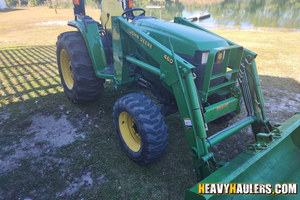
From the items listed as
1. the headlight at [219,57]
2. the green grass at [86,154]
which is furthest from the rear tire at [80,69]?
the headlight at [219,57]

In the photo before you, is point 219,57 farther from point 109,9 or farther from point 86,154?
point 109,9

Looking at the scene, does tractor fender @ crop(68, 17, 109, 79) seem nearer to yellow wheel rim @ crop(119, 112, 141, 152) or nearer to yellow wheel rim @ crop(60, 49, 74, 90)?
yellow wheel rim @ crop(119, 112, 141, 152)

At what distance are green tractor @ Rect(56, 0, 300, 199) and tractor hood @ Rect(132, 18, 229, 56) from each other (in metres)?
0.01

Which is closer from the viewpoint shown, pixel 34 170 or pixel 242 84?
pixel 34 170

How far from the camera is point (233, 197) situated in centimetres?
187

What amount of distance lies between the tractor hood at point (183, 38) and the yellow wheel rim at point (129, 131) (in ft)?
3.85

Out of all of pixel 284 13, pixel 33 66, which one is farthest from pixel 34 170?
pixel 284 13

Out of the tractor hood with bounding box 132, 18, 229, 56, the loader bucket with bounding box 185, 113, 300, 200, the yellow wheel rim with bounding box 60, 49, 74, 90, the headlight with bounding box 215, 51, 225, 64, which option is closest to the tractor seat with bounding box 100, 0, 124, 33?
the yellow wheel rim with bounding box 60, 49, 74, 90

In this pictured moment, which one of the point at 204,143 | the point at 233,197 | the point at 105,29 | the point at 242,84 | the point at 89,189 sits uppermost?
the point at 105,29

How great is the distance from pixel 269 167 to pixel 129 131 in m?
1.81

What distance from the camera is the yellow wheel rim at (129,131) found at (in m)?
2.83

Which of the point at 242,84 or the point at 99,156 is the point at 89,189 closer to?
the point at 99,156

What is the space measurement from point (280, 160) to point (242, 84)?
3.58 ft

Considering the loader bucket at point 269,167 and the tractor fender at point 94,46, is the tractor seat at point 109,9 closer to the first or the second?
the tractor fender at point 94,46
